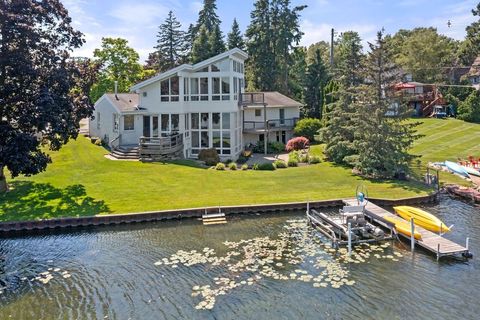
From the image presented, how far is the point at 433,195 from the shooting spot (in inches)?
892

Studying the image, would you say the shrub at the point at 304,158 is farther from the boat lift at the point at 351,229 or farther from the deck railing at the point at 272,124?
the boat lift at the point at 351,229

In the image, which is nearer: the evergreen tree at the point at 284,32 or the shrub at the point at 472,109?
the shrub at the point at 472,109

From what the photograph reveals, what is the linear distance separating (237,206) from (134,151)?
14.5 metres

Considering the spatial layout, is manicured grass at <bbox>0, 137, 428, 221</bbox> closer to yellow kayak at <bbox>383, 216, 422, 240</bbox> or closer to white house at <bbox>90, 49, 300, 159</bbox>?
yellow kayak at <bbox>383, 216, 422, 240</bbox>

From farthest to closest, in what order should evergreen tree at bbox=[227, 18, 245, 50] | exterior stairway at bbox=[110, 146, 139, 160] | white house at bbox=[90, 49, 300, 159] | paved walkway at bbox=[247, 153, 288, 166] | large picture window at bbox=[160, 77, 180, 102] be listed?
1. evergreen tree at bbox=[227, 18, 245, 50]
2. paved walkway at bbox=[247, 153, 288, 166]
3. large picture window at bbox=[160, 77, 180, 102]
4. white house at bbox=[90, 49, 300, 159]
5. exterior stairway at bbox=[110, 146, 139, 160]

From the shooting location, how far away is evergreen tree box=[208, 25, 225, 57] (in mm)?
57375

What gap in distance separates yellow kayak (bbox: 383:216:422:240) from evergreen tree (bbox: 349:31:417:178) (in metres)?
8.43

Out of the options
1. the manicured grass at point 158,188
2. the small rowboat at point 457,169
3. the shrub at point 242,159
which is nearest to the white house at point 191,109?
the shrub at point 242,159

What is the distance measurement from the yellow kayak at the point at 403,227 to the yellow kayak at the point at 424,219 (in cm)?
55

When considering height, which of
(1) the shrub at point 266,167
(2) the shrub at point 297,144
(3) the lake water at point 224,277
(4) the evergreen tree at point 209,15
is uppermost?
(4) the evergreen tree at point 209,15

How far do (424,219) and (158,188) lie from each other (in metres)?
14.3

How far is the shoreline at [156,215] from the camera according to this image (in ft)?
61.2

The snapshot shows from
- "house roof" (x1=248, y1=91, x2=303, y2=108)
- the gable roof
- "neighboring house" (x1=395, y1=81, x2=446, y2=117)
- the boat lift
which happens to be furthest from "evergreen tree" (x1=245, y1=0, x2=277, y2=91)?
the boat lift

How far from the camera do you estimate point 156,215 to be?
19.6 metres
